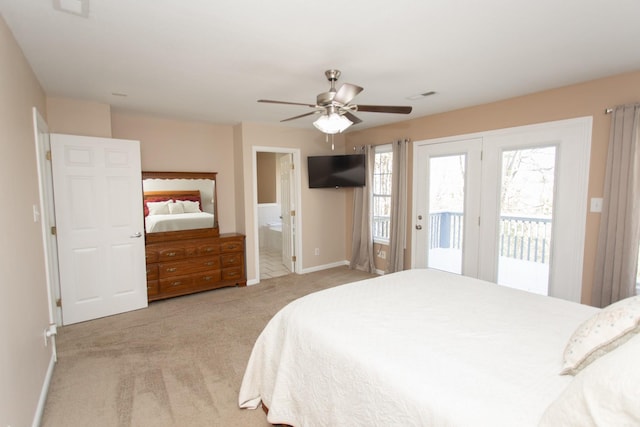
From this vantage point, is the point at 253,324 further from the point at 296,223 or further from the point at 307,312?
the point at 296,223

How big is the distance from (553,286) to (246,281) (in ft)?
12.5

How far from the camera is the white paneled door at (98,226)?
333cm

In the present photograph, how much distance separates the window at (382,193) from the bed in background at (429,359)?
111 inches

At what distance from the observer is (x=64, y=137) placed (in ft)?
10.7

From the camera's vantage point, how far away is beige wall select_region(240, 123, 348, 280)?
4.67 meters

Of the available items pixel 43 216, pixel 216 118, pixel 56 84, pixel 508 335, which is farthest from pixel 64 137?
pixel 508 335

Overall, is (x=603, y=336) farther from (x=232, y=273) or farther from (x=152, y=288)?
(x=152, y=288)

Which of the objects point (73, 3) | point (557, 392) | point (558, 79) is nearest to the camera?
point (557, 392)

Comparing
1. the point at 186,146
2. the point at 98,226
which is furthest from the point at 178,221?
the point at 186,146

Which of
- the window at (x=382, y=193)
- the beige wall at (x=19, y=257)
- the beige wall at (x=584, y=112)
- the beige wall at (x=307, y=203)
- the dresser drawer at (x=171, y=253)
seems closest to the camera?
the beige wall at (x=19, y=257)

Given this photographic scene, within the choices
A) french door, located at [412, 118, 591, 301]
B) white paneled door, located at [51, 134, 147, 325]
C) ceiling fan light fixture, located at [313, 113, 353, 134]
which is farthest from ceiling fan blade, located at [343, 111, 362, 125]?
white paneled door, located at [51, 134, 147, 325]

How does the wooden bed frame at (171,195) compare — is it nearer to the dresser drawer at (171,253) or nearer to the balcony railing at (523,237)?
the dresser drawer at (171,253)

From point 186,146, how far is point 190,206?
88 centimetres

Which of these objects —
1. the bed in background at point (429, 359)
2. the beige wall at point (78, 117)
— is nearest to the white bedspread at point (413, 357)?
the bed in background at point (429, 359)
